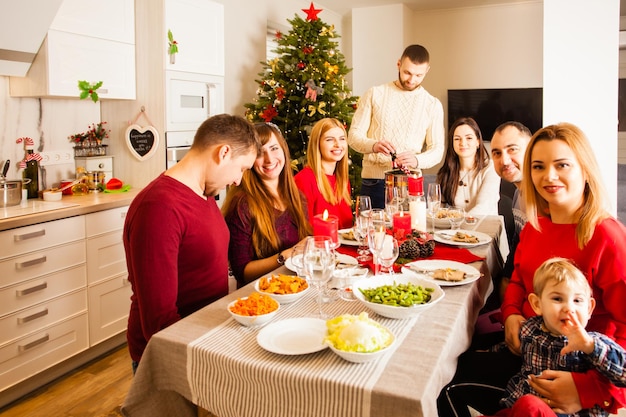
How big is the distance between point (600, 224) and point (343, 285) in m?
0.80

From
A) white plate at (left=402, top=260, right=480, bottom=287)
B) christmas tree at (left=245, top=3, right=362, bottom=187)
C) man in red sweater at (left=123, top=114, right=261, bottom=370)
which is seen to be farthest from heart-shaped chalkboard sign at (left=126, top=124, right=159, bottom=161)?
white plate at (left=402, top=260, right=480, bottom=287)

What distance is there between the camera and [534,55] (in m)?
6.21

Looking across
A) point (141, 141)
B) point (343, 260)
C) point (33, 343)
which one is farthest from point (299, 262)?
point (141, 141)

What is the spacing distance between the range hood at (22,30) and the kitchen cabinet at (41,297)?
97cm

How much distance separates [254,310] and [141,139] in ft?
9.03

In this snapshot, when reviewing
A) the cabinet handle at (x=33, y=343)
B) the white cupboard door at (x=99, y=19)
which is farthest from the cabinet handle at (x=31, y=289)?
the white cupboard door at (x=99, y=19)

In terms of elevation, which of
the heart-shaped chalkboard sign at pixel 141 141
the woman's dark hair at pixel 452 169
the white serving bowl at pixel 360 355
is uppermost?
the heart-shaped chalkboard sign at pixel 141 141

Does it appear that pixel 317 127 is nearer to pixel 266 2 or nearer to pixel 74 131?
pixel 74 131

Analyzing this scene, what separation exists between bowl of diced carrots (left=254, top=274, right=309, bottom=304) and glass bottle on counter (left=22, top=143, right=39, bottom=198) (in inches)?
94.5

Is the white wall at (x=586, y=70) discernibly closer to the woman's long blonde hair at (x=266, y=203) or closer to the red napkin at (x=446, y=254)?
the red napkin at (x=446, y=254)

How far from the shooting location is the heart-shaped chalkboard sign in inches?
150

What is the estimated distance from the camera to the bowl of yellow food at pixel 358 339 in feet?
3.91

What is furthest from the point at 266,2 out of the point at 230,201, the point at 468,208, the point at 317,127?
the point at 230,201

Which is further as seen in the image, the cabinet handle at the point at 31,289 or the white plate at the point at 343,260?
the cabinet handle at the point at 31,289
